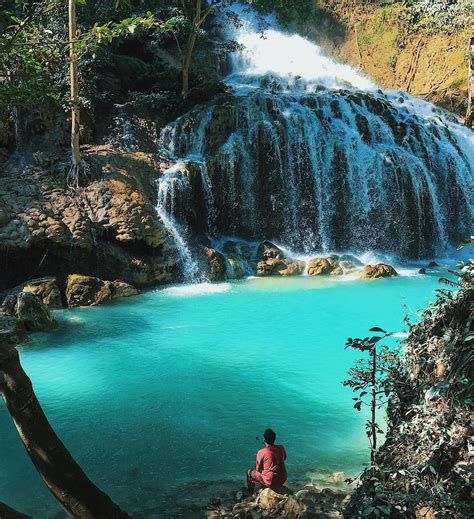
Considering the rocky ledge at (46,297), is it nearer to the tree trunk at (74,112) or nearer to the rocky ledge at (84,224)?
the rocky ledge at (84,224)

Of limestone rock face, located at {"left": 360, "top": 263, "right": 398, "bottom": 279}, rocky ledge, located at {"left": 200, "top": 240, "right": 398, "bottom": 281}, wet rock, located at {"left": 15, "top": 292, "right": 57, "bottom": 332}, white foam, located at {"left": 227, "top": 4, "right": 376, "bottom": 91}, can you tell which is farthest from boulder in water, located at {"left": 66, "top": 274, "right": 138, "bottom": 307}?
white foam, located at {"left": 227, "top": 4, "right": 376, "bottom": 91}

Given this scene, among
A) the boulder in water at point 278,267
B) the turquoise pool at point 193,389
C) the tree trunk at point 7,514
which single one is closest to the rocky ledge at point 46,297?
the turquoise pool at point 193,389

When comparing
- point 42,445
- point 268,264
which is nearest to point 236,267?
point 268,264

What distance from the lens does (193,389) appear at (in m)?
8.31

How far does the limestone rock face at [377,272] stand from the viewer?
15.8 m

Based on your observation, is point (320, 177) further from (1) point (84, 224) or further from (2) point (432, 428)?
(2) point (432, 428)

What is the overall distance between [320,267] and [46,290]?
319 inches

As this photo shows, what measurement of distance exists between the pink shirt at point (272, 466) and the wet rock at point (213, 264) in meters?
10.6

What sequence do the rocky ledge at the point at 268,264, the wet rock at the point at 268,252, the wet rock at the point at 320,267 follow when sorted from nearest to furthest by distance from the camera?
1. the rocky ledge at the point at 268,264
2. the wet rock at the point at 320,267
3. the wet rock at the point at 268,252

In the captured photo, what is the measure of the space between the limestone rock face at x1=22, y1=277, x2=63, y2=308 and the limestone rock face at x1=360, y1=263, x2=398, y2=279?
28.3ft

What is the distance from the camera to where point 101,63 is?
19.0 metres

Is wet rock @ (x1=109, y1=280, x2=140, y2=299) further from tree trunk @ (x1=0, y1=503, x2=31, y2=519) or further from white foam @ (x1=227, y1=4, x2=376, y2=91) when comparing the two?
white foam @ (x1=227, y1=4, x2=376, y2=91)

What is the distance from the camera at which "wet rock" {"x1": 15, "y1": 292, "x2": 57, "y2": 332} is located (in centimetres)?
1102

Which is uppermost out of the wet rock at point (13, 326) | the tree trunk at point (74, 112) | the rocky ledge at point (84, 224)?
the tree trunk at point (74, 112)
